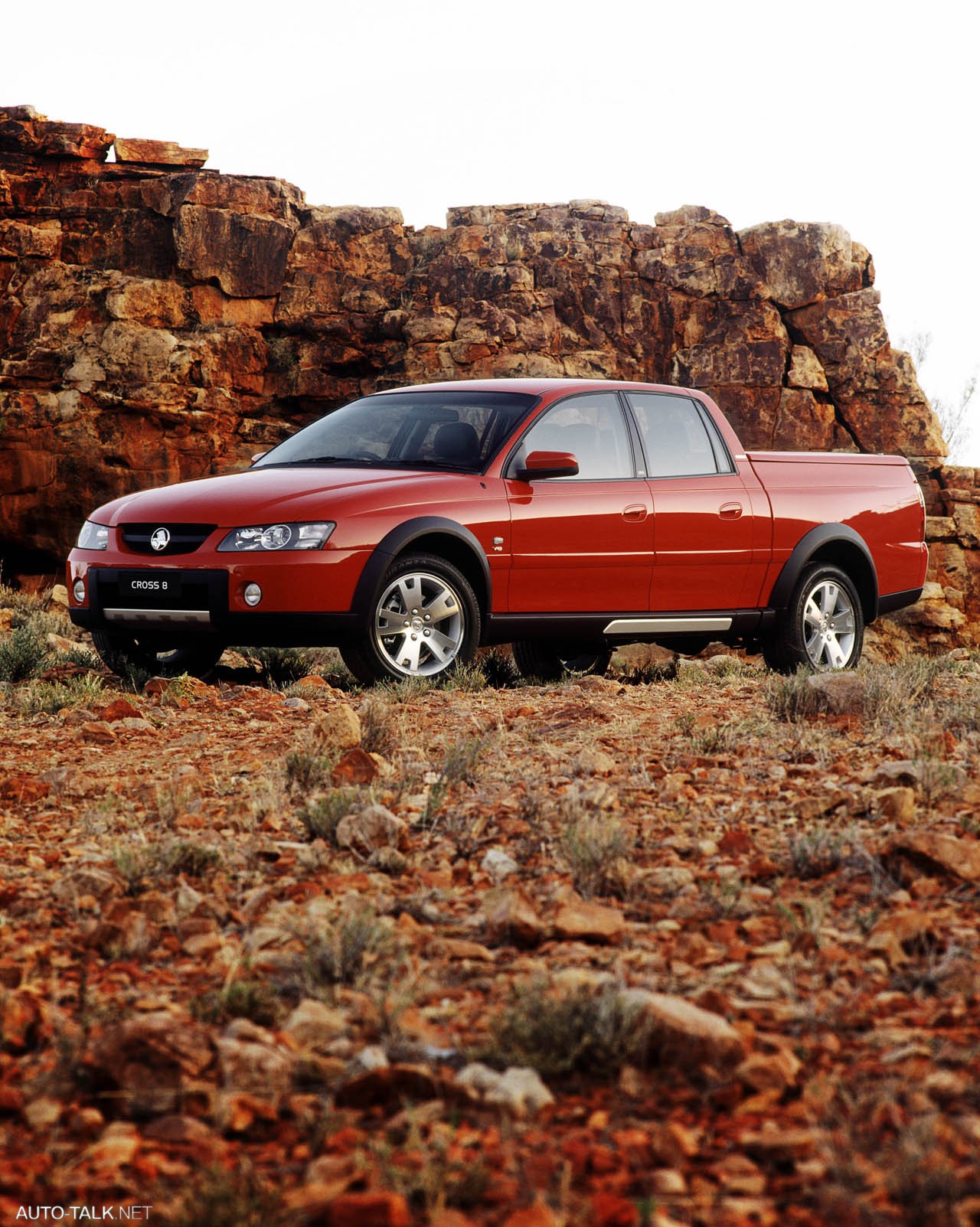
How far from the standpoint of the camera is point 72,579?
8250 mm

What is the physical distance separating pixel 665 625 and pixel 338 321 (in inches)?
664

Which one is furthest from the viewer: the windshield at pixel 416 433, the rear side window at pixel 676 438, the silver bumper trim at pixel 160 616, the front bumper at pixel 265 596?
the rear side window at pixel 676 438

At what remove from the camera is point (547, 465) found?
792 centimetres

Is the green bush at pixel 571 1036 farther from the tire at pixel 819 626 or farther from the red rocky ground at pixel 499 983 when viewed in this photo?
the tire at pixel 819 626

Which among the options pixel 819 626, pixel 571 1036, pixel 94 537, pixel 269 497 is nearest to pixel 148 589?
pixel 94 537

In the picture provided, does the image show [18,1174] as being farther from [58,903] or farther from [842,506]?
[842,506]

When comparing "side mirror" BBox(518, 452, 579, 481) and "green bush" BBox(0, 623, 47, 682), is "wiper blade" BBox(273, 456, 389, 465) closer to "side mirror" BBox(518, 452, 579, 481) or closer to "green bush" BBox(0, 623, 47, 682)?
"side mirror" BBox(518, 452, 579, 481)

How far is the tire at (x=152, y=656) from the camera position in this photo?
8.38 meters

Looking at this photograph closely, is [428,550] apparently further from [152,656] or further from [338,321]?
[338,321]

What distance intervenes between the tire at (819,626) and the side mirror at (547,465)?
216 centimetres

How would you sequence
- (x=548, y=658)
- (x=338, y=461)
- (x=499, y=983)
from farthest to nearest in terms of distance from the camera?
(x=548, y=658) < (x=338, y=461) < (x=499, y=983)

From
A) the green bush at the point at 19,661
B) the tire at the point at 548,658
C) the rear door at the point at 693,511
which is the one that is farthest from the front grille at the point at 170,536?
the tire at the point at 548,658

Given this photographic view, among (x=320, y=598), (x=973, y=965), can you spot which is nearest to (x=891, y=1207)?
(x=973, y=965)

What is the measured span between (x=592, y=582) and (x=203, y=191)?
57.9 feet
